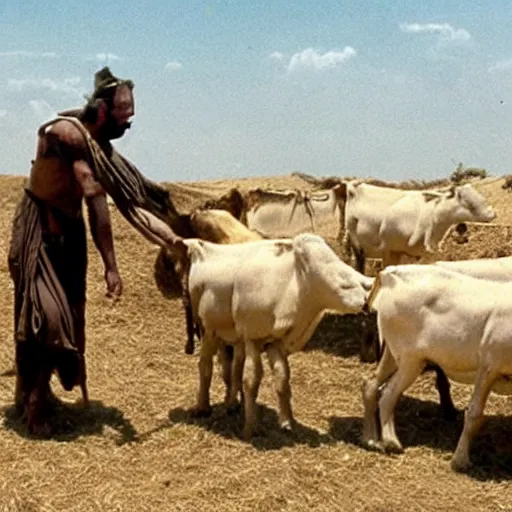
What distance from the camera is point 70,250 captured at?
666cm

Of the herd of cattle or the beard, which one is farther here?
the beard

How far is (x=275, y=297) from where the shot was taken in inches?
250

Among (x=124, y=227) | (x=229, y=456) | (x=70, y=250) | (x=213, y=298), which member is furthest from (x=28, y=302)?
(x=124, y=227)

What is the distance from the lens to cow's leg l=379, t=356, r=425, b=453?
621cm

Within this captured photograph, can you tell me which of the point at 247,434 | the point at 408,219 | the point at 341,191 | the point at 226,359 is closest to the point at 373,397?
the point at 247,434

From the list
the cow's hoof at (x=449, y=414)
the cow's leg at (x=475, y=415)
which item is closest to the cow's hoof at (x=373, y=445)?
the cow's leg at (x=475, y=415)

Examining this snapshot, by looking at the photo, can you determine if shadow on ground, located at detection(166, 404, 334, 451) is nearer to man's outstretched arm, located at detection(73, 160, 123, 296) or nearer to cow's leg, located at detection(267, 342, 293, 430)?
cow's leg, located at detection(267, 342, 293, 430)

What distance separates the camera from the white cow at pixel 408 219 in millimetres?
9695

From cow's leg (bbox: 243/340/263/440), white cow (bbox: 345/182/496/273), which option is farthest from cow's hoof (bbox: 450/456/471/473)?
white cow (bbox: 345/182/496/273)

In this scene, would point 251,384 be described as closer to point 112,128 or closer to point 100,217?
point 100,217

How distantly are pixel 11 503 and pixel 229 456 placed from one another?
1400mm

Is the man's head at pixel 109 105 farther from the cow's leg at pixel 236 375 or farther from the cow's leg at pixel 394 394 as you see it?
the cow's leg at pixel 394 394

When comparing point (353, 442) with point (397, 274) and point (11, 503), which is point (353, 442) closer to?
point (397, 274)

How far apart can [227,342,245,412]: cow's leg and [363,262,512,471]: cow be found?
95cm
